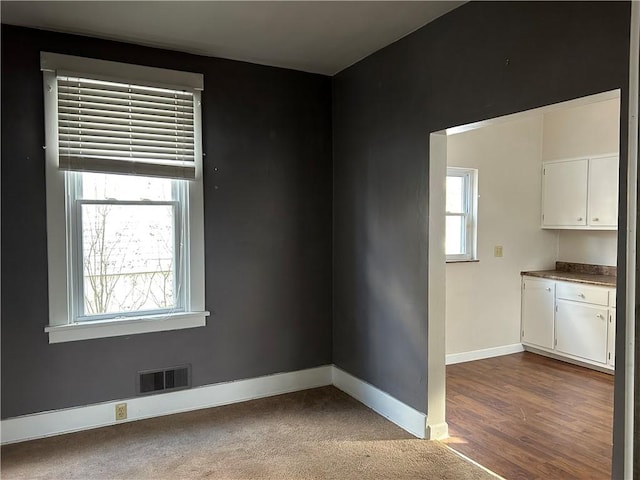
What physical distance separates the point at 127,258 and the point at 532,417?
3.09 m

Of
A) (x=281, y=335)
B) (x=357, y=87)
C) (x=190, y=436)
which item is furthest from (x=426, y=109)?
(x=190, y=436)

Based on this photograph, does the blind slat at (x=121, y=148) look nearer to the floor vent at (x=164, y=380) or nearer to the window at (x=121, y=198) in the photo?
the window at (x=121, y=198)

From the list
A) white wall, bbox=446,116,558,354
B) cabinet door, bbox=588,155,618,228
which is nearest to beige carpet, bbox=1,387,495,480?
white wall, bbox=446,116,558,354

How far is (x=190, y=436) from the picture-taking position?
3.07 metres

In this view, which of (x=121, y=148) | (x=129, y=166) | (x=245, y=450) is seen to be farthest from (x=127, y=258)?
(x=245, y=450)

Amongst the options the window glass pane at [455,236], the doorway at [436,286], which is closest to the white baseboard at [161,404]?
the doorway at [436,286]

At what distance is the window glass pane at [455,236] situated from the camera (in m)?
4.67

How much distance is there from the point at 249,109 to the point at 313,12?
43.3 inches

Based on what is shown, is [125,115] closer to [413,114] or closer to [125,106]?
[125,106]

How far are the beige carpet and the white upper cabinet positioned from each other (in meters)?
2.91

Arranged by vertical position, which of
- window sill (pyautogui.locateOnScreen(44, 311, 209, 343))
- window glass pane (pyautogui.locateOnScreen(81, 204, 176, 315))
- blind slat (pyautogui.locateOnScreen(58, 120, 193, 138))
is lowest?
window sill (pyautogui.locateOnScreen(44, 311, 209, 343))

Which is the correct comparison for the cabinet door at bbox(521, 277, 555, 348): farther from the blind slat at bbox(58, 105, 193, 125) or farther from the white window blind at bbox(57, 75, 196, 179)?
the blind slat at bbox(58, 105, 193, 125)

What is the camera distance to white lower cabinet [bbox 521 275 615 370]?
4.21 m

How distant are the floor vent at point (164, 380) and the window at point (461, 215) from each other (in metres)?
2.66
